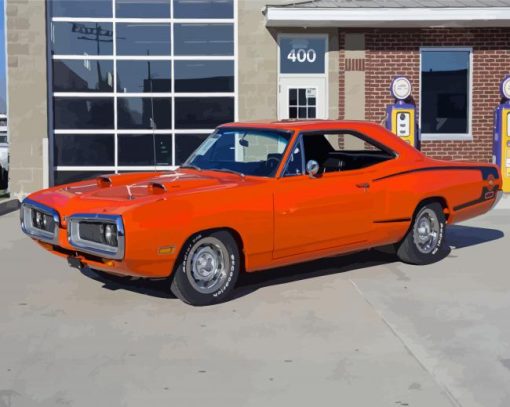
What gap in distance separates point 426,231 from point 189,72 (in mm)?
8441

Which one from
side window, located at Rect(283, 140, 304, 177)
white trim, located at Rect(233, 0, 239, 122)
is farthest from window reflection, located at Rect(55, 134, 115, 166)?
side window, located at Rect(283, 140, 304, 177)

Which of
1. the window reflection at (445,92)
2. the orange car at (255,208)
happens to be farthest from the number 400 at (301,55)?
the orange car at (255,208)

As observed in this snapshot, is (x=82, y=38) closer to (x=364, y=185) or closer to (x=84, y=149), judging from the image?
(x=84, y=149)

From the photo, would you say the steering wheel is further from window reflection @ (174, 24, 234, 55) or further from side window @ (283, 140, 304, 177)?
window reflection @ (174, 24, 234, 55)

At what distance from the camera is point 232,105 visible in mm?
15273

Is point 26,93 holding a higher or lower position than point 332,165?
higher

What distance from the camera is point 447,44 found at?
15352mm

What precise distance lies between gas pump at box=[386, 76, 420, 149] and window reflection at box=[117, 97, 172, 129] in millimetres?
4336

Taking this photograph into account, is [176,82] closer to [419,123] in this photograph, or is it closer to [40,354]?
[419,123]

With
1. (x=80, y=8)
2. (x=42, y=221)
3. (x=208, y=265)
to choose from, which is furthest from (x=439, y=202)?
(x=80, y=8)

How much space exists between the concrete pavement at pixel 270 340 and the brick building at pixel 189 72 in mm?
7624

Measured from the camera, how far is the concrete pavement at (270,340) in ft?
13.8

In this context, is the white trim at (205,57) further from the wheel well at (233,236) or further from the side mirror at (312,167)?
the wheel well at (233,236)

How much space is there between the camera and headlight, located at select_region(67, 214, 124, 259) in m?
5.60
